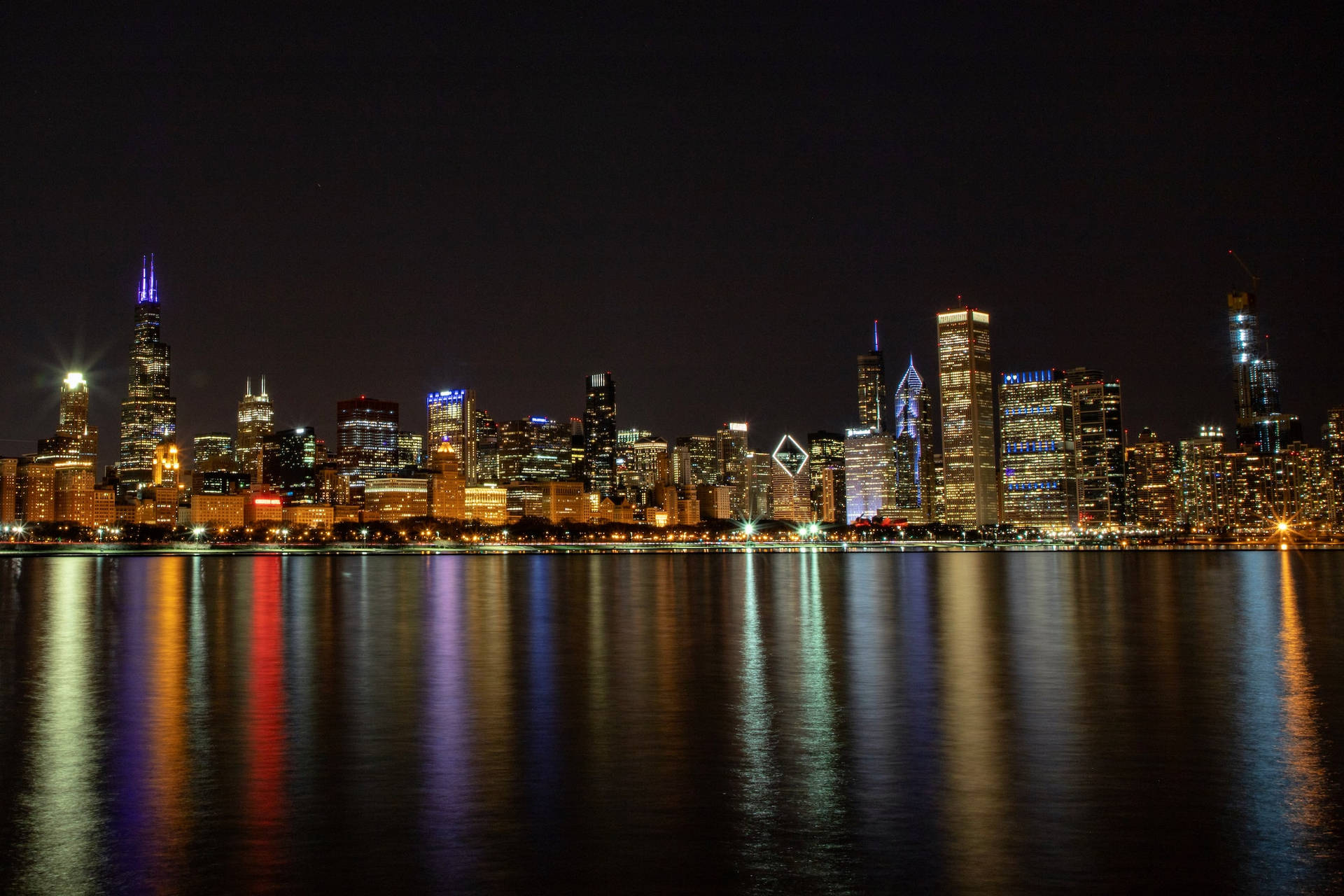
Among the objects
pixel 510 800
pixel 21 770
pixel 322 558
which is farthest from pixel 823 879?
pixel 322 558

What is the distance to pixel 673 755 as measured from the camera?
63.2 feet

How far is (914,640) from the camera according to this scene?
3916 cm

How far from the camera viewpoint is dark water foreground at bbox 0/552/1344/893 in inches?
508

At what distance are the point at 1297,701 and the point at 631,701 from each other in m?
14.9

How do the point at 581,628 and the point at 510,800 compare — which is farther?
the point at 581,628

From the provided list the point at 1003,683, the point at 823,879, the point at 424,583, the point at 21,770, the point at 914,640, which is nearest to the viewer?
the point at 823,879

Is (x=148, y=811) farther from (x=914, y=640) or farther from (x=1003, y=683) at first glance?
(x=914, y=640)

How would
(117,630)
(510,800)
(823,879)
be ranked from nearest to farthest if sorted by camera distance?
(823,879)
(510,800)
(117,630)

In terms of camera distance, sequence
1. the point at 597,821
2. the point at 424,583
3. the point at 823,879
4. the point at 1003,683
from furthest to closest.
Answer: the point at 424,583 → the point at 1003,683 → the point at 597,821 → the point at 823,879

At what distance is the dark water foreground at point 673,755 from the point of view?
1291 centimetres

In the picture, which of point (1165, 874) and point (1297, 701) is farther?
A: point (1297, 701)

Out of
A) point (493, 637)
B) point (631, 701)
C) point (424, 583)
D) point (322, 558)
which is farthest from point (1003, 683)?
point (322, 558)

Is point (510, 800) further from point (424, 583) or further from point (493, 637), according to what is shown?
point (424, 583)

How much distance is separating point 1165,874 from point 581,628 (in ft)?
110
